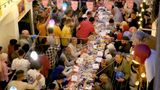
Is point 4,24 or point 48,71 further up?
point 4,24

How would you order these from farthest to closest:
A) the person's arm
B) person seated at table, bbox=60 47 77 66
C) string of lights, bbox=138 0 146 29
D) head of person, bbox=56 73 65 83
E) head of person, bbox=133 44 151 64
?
1. string of lights, bbox=138 0 146 29
2. person seated at table, bbox=60 47 77 66
3. head of person, bbox=56 73 65 83
4. the person's arm
5. head of person, bbox=133 44 151 64

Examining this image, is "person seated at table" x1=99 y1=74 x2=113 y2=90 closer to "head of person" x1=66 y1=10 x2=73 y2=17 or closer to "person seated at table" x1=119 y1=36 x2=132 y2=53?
"person seated at table" x1=119 y1=36 x2=132 y2=53

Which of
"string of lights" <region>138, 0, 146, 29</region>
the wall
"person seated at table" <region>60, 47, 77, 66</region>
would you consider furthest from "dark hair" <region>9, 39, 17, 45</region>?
"string of lights" <region>138, 0, 146, 29</region>

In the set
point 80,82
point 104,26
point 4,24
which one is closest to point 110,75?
point 80,82

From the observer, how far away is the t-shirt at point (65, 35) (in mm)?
10461

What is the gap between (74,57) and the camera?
950cm

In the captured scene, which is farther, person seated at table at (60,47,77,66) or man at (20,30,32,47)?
man at (20,30,32,47)

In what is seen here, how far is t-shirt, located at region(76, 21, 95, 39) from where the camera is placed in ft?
35.6

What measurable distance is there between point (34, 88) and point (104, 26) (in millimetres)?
4322

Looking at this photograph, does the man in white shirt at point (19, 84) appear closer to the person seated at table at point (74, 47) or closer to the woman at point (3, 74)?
the woman at point (3, 74)

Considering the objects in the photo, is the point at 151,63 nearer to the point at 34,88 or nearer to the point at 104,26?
the point at 34,88

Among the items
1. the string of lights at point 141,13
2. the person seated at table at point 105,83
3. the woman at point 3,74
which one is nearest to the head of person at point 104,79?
the person seated at table at point 105,83

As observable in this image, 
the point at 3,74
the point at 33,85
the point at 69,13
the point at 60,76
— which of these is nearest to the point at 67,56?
the point at 60,76

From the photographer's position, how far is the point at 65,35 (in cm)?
1057
